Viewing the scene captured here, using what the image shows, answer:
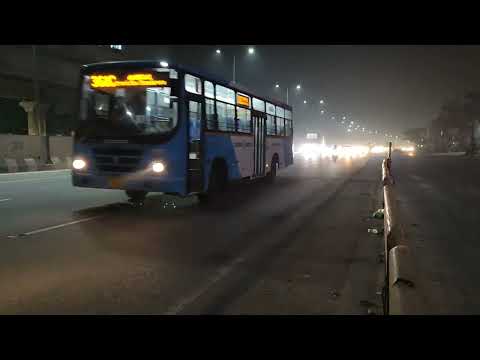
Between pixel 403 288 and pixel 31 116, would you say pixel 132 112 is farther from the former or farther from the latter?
pixel 31 116

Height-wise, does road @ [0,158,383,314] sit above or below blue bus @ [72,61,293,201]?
below

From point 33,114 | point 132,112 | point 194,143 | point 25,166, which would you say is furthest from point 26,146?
point 194,143

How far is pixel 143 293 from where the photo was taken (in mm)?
5383

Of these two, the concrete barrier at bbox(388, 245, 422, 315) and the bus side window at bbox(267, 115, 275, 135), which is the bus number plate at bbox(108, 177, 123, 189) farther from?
the bus side window at bbox(267, 115, 275, 135)

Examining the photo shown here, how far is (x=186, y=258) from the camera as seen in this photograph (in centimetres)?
A: 707

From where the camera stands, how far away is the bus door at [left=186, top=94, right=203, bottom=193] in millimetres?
11273

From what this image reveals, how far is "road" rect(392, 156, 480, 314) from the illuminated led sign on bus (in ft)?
21.5

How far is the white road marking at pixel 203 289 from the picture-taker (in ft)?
16.0

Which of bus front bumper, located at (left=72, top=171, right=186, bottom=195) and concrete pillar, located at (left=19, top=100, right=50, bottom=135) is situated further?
concrete pillar, located at (left=19, top=100, right=50, bottom=135)

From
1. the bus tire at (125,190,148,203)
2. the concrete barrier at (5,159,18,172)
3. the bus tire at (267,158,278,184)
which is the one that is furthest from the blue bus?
the concrete barrier at (5,159,18,172)

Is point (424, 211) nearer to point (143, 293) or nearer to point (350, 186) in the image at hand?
point (350, 186)

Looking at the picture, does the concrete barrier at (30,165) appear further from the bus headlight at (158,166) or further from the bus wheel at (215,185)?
the bus headlight at (158,166)

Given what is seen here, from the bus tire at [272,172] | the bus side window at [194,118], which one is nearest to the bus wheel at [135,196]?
the bus side window at [194,118]
